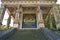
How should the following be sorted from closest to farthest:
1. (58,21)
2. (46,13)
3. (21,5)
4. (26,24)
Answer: (58,21), (21,5), (26,24), (46,13)

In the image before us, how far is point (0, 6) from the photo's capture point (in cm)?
2522

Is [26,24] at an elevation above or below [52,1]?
below

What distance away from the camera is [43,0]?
981 inches

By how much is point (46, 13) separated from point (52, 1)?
6.45 metres

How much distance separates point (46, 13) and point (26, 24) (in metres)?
6.15

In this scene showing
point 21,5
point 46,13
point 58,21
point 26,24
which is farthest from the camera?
point 46,13

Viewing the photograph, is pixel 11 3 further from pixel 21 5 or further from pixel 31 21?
pixel 31 21

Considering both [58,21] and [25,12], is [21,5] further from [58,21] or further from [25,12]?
[58,21]

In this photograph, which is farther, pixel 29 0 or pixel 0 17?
pixel 29 0

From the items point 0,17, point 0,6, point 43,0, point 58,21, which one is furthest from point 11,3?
point 58,21

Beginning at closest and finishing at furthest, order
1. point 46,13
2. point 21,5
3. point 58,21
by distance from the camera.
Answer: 1. point 58,21
2. point 21,5
3. point 46,13

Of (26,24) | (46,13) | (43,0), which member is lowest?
(26,24)

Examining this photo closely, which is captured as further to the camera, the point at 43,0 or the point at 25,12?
the point at 25,12

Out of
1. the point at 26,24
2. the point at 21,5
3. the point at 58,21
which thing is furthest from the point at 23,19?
the point at 58,21
